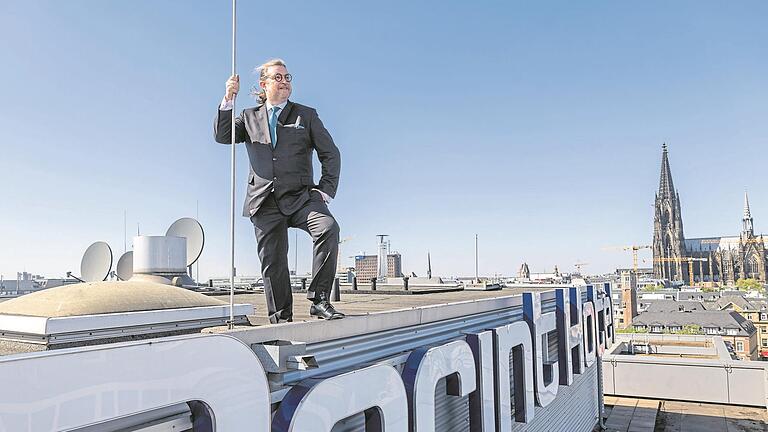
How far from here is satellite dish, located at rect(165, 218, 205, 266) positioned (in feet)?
46.0

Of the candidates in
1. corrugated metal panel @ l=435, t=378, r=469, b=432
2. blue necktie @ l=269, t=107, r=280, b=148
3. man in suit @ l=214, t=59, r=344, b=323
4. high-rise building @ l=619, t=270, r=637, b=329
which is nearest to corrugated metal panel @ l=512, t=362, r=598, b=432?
corrugated metal panel @ l=435, t=378, r=469, b=432

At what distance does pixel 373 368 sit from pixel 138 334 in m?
2.27

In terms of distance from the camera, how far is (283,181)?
5.79 metres

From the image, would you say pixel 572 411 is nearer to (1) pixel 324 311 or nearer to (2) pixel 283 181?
(1) pixel 324 311

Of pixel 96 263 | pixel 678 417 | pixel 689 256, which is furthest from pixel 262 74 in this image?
pixel 689 256

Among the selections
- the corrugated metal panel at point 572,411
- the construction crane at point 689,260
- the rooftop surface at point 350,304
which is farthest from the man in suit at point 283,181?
the construction crane at point 689,260

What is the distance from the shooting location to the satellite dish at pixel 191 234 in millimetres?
14016

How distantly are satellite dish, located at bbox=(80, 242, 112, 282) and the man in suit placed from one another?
6975 mm

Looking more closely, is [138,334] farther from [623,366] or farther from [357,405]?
[623,366]

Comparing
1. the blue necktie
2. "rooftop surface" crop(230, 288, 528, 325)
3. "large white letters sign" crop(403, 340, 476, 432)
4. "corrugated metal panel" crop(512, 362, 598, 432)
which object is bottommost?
"corrugated metal panel" crop(512, 362, 598, 432)

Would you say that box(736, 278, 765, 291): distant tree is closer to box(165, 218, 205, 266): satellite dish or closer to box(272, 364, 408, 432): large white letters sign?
box(165, 218, 205, 266): satellite dish

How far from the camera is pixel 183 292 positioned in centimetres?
575

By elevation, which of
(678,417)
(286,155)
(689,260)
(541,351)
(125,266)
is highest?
(689,260)

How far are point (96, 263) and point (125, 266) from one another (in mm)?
2118
